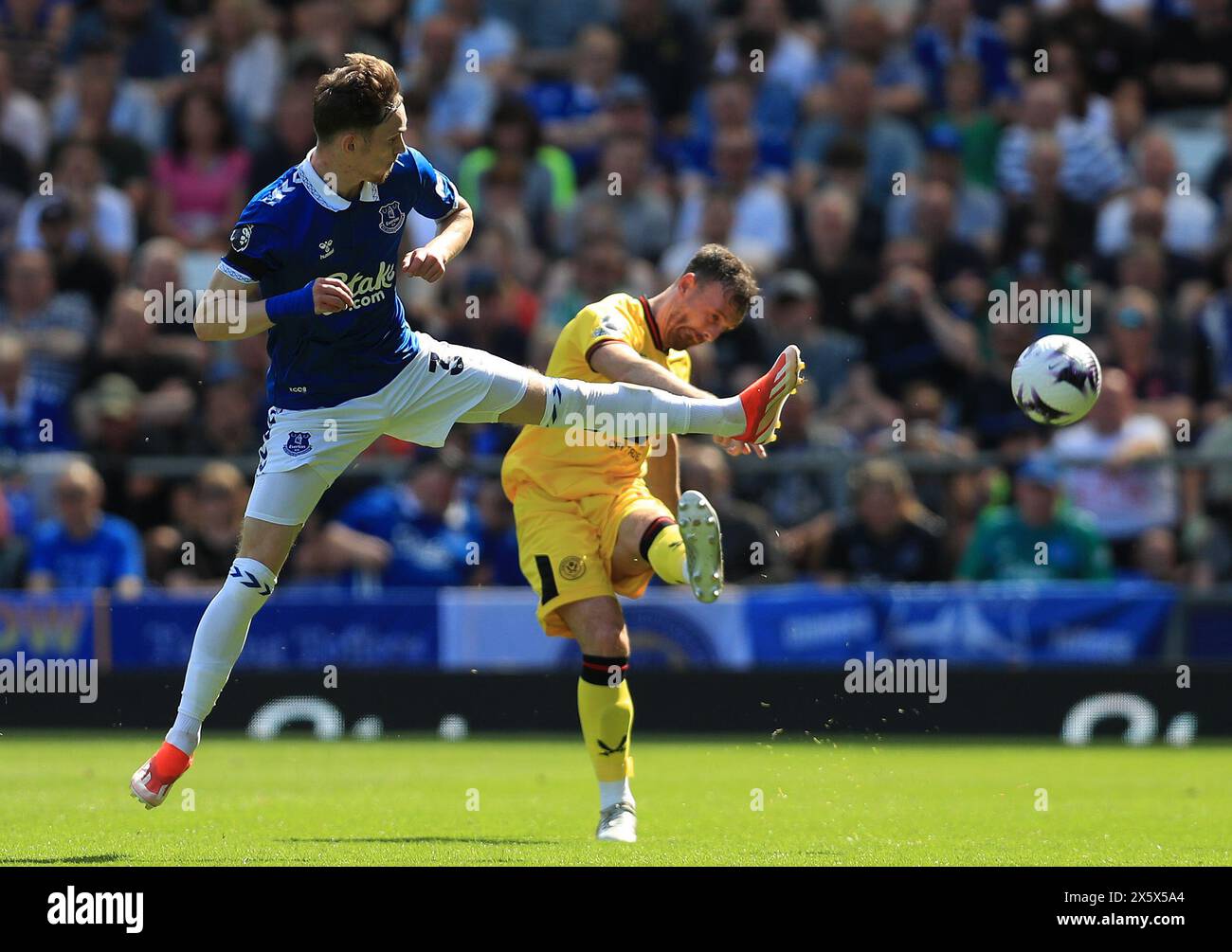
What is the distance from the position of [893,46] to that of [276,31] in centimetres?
558

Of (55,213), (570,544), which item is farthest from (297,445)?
(55,213)

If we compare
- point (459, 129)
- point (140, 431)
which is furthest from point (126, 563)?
point (459, 129)

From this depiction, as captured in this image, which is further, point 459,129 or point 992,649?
point 459,129

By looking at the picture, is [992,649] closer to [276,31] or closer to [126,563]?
[126,563]

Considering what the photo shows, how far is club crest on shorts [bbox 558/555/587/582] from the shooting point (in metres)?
8.34

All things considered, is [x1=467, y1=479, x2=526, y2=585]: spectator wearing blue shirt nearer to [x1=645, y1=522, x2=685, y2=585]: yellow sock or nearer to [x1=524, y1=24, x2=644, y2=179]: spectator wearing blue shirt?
[x1=524, y1=24, x2=644, y2=179]: spectator wearing blue shirt

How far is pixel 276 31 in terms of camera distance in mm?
17734

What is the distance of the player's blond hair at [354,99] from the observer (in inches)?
289

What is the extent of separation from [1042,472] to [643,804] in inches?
201

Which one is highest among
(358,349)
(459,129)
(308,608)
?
(459,129)

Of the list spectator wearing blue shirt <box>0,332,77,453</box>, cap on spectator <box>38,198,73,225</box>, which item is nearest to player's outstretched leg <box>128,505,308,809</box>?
spectator wearing blue shirt <box>0,332,77,453</box>

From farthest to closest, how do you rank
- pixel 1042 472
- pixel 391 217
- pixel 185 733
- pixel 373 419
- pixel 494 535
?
pixel 494 535
pixel 1042 472
pixel 373 419
pixel 391 217
pixel 185 733

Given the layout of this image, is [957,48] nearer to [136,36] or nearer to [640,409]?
[136,36]

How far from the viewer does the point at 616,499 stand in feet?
28.3
